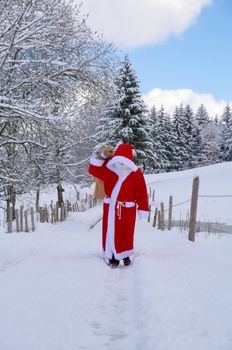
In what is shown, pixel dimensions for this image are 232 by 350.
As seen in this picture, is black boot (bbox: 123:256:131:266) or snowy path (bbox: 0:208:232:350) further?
black boot (bbox: 123:256:131:266)

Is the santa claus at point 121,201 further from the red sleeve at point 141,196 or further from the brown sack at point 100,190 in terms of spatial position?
the brown sack at point 100,190

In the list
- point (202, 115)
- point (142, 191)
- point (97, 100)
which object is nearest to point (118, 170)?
point (142, 191)

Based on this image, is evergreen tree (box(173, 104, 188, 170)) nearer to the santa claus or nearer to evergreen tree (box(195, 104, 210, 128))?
evergreen tree (box(195, 104, 210, 128))

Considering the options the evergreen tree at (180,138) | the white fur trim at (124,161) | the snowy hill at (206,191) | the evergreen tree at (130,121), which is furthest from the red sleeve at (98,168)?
the evergreen tree at (180,138)

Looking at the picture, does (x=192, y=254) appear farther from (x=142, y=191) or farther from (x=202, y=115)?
(x=202, y=115)

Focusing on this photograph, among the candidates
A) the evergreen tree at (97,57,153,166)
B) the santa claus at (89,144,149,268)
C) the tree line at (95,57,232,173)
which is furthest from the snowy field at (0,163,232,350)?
the evergreen tree at (97,57,153,166)

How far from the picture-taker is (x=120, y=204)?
6.55 meters

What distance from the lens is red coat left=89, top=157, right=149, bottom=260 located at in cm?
643

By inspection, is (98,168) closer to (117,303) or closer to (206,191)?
(117,303)

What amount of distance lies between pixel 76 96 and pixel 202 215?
1424cm

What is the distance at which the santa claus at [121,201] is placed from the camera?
21.0 feet

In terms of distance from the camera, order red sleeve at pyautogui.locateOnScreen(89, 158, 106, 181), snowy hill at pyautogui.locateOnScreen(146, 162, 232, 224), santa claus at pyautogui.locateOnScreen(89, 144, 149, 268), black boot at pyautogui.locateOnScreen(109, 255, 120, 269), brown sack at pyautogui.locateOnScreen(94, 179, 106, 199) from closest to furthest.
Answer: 1. black boot at pyautogui.locateOnScreen(109, 255, 120, 269)
2. santa claus at pyautogui.locateOnScreen(89, 144, 149, 268)
3. red sleeve at pyautogui.locateOnScreen(89, 158, 106, 181)
4. brown sack at pyautogui.locateOnScreen(94, 179, 106, 199)
5. snowy hill at pyautogui.locateOnScreen(146, 162, 232, 224)

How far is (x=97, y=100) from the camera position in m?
9.91

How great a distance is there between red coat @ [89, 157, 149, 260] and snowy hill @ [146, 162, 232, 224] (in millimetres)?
14436
